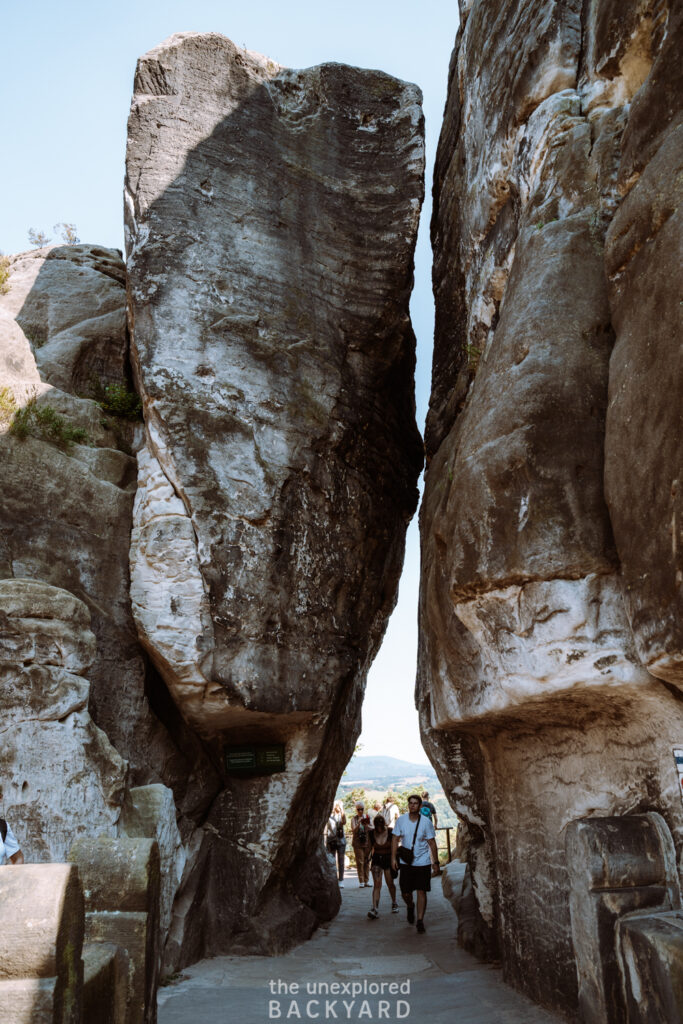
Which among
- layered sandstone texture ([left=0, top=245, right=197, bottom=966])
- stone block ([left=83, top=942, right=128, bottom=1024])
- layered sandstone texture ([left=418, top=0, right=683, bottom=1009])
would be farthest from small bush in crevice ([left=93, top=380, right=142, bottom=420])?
stone block ([left=83, top=942, right=128, bottom=1024])

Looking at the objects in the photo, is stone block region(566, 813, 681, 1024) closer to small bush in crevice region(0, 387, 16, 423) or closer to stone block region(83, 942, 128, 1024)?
stone block region(83, 942, 128, 1024)

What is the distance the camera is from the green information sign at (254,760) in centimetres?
937

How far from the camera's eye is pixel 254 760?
30.8ft

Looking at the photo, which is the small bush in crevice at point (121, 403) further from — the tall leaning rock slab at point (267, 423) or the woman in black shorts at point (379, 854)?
the woman in black shorts at point (379, 854)

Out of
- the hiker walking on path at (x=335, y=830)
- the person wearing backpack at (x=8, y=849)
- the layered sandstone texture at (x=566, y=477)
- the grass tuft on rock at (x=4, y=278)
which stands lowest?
the hiker walking on path at (x=335, y=830)

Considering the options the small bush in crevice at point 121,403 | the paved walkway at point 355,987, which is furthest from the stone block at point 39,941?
the small bush in crevice at point 121,403

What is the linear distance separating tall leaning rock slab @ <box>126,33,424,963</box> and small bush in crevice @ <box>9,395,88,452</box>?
871mm

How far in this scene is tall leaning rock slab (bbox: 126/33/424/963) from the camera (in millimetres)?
8758

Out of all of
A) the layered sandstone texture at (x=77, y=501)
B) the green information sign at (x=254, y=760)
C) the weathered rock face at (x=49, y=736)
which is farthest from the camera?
the green information sign at (x=254, y=760)

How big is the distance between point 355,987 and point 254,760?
9.50ft

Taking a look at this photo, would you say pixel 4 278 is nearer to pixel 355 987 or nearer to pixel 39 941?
pixel 355 987

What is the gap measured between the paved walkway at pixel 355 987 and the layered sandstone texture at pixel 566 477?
16.5 inches

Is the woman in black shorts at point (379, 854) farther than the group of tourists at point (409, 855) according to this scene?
Yes

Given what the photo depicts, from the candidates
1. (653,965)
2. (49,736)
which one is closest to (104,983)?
(653,965)
